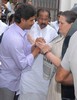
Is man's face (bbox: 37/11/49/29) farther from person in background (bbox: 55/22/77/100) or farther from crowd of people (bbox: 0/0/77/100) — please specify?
person in background (bbox: 55/22/77/100)

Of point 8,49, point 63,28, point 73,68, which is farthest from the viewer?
point 8,49

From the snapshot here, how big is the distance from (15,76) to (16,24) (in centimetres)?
56

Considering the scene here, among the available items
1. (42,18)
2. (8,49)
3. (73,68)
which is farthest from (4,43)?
(73,68)

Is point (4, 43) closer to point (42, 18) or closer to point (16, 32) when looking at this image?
point (16, 32)

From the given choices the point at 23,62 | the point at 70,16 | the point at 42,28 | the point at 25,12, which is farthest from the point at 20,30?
the point at 42,28

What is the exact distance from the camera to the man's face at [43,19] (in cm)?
449

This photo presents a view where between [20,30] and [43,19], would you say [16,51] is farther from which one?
[43,19]

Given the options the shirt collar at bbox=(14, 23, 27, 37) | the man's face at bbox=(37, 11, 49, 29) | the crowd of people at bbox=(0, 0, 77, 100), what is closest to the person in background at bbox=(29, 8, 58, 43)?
the man's face at bbox=(37, 11, 49, 29)

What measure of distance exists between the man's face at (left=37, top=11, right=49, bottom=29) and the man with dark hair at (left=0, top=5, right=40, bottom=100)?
0.87m

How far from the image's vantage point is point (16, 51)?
136 inches

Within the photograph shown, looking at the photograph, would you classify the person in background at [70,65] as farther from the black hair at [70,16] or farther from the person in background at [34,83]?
the person in background at [34,83]

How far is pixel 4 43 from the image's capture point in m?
3.51

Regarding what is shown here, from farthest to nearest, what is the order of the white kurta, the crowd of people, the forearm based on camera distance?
the white kurta → the crowd of people → the forearm

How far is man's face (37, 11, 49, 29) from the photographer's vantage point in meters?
4.49
